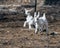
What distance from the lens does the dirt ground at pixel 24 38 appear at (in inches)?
365

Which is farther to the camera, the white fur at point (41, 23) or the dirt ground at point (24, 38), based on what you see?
the white fur at point (41, 23)

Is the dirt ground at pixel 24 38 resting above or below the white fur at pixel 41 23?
below

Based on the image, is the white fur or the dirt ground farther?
the white fur

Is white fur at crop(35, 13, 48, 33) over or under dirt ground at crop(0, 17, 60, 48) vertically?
over

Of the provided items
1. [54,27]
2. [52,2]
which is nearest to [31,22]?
[54,27]

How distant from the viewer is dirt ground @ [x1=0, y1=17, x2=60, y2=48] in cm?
927

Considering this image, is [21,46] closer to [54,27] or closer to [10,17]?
[54,27]

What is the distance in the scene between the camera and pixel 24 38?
1003 cm

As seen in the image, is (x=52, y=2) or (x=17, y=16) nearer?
(x=17, y=16)

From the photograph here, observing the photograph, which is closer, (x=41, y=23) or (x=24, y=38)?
(x=24, y=38)

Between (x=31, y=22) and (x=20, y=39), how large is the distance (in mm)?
1402

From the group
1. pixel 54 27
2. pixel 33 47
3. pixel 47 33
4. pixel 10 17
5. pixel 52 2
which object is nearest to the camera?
pixel 33 47

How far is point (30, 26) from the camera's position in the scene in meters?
11.2

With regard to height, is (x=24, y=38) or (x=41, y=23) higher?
(x=41, y=23)
